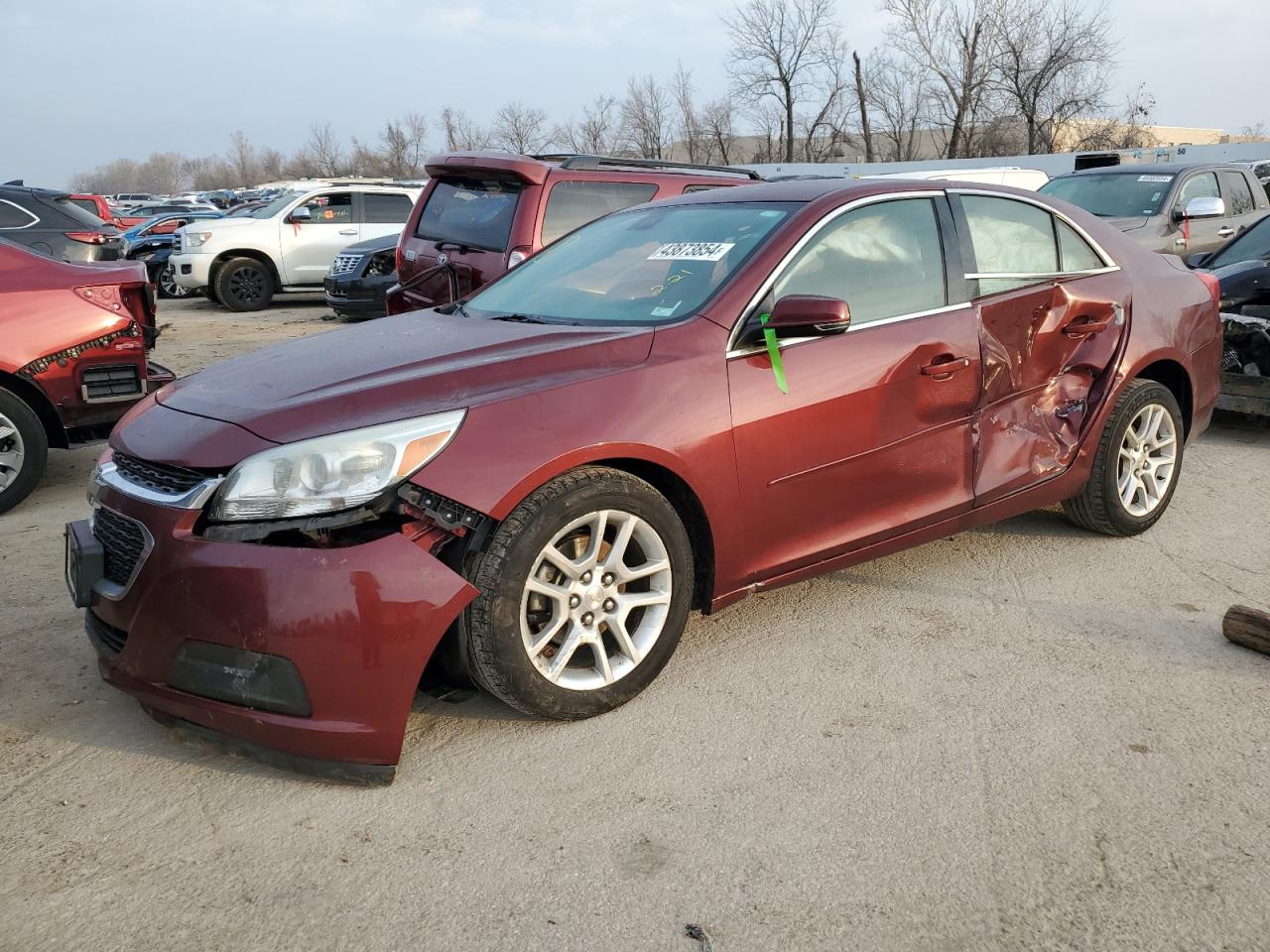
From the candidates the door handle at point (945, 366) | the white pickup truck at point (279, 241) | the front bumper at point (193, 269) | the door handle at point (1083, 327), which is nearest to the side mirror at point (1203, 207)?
the door handle at point (1083, 327)

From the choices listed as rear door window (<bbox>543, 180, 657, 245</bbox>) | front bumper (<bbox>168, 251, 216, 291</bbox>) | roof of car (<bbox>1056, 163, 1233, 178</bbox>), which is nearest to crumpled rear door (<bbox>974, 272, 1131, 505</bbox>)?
rear door window (<bbox>543, 180, 657, 245</bbox>)

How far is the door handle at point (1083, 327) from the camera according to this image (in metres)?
4.44

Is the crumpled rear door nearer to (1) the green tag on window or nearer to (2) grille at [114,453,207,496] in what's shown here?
(1) the green tag on window

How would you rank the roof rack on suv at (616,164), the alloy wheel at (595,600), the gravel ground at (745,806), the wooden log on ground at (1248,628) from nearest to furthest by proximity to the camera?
1. the gravel ground at (745,806)
2. the alloy wheel at (595,600)
3. the wooden log on ground at (1248,628)
4. the roof rack on suv at (616,164)

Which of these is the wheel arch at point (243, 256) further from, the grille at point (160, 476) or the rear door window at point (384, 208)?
the grille at point (160, 476)

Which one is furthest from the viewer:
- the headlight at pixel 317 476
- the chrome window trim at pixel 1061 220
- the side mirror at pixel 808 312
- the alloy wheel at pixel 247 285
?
the alloy wheel at pixel 247 285

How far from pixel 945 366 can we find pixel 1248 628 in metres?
1.35

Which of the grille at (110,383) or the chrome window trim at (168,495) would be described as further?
the grille at (110,383)

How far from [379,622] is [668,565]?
3.16ft

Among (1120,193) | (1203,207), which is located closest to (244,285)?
(1120,193)

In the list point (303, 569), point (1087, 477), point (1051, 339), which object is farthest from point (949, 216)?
point (303, 569)

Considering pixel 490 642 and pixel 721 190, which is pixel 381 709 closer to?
pixel 490 642

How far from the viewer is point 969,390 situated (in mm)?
4039

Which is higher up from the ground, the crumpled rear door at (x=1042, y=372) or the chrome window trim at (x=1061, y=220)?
the chrome window trim at (x=1061, y=220)
